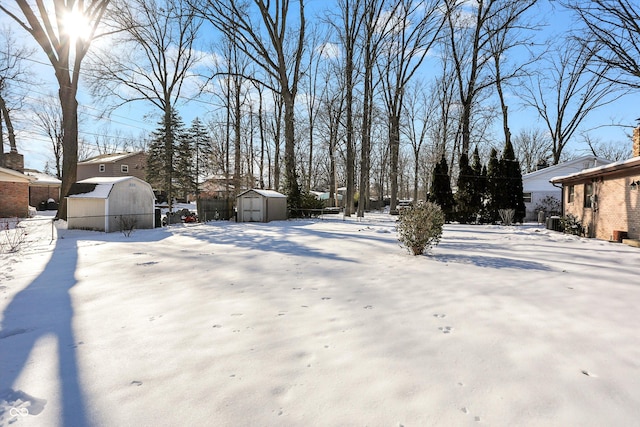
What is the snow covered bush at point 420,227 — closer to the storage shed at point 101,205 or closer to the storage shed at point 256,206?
the storage shed at point 101,205

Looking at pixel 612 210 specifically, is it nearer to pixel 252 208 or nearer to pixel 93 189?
pixel 252 208

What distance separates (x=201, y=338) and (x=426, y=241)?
554cm

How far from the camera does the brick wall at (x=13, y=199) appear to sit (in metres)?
17.5

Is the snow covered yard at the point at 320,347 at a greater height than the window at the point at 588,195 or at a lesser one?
lesser

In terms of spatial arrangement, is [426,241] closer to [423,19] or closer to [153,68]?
[423,19]

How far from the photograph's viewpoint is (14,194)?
17953 millimetres

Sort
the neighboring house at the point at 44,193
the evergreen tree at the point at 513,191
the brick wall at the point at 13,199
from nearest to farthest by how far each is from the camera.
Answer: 1. the brick wall at the point at 13,199
2. the evergreen tree at the point at 513,191
3. the neighboring house at the point at 44,193

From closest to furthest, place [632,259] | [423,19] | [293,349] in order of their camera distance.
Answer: [293,349] < [632,259] < [423,19]

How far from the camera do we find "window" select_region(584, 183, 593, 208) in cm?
1252

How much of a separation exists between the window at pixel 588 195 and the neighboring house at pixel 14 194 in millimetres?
27396

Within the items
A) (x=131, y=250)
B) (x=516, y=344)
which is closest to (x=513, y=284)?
(x=516, y=344)

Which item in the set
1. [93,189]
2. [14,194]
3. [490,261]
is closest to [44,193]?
[14,194]

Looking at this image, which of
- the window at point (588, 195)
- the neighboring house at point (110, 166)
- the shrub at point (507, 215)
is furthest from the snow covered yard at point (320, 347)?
the neighboring house at point (110, 166)

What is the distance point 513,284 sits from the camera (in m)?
4.82
